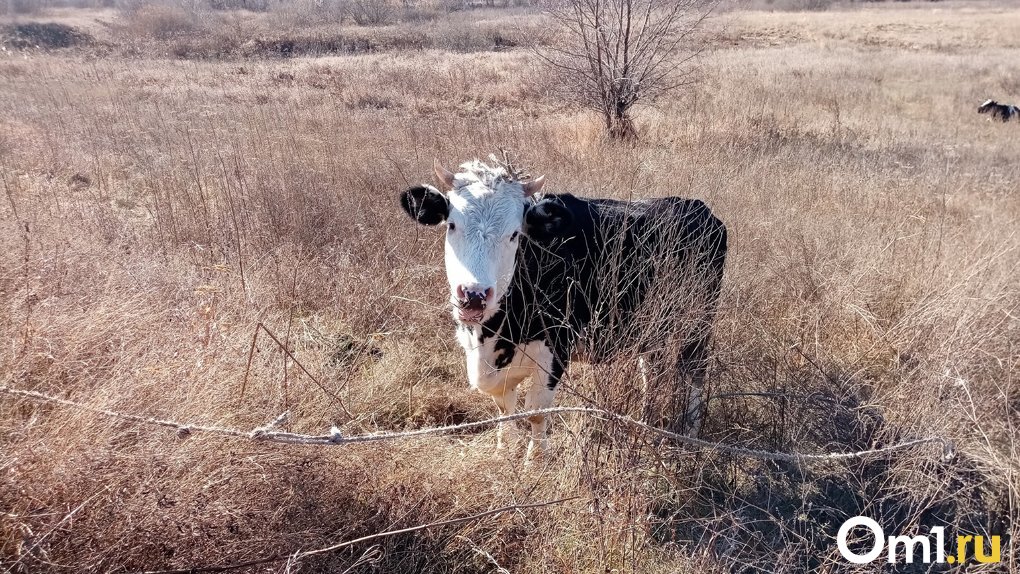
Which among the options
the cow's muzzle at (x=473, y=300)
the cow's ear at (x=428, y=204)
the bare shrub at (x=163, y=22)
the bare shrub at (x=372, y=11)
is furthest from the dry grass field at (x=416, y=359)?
the bare shrub at (x=163, y=22)

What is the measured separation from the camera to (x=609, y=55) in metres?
10.2

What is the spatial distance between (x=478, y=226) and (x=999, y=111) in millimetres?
18553

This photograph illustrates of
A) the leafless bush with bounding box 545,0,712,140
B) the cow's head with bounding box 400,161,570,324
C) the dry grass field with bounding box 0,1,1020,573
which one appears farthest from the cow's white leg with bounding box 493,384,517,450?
the leafless bush with bounding box 545,0,712,140

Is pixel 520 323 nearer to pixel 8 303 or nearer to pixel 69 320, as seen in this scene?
pixel 69 320

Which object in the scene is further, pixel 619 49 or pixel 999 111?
pixel 999 111

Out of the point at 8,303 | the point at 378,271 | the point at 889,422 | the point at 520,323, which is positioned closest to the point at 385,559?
the point at 520,323

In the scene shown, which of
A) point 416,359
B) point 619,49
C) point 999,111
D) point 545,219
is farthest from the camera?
point 999,111

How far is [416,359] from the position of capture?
167 inches

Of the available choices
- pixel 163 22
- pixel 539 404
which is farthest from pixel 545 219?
pixel 163 22

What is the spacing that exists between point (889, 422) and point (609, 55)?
28.3ft

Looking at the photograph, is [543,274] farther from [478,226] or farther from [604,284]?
[478,226]

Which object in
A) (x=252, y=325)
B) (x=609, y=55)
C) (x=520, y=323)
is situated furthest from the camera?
(x=609, y=55)

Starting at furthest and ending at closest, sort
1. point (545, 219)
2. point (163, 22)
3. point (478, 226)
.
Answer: point (163, 22) < point (545, 219) < point (478, 226)

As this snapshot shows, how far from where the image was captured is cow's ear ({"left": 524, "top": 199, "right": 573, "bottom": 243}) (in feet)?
10.4
